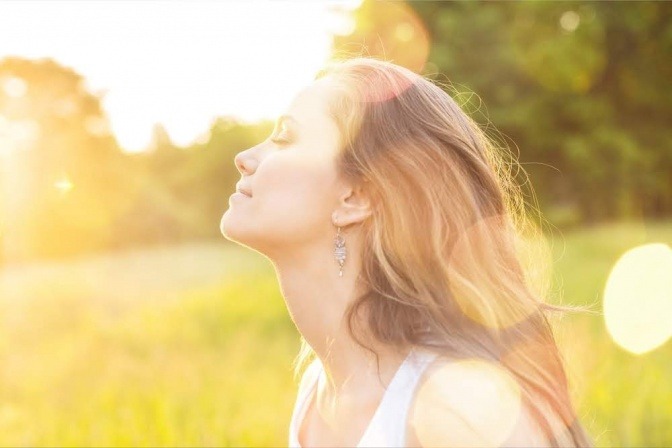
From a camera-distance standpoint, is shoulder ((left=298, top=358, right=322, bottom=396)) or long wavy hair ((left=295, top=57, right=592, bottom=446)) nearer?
long wavy hair ((left=295, top=57, right=592, bottom=446))

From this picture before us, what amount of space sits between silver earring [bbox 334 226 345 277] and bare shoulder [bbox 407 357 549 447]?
400mm

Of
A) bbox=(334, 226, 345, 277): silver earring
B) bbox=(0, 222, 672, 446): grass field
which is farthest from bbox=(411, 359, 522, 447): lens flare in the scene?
bbox=(0, 222, 672, 446): grass field

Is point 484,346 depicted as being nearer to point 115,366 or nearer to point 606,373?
point 606,373

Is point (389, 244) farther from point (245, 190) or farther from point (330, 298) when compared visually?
point (245, 190)

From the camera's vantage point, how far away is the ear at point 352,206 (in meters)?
2.21

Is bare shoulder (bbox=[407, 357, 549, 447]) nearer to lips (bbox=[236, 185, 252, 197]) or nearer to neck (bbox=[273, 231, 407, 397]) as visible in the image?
neck (bbox=[273, 231, 407, 397])

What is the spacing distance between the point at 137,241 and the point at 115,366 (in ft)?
88.9

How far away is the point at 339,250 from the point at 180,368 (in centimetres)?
429

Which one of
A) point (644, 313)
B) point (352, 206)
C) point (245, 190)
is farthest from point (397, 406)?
point (644, 313)

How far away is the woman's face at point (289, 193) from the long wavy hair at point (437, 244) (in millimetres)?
59

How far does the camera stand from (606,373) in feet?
18.6

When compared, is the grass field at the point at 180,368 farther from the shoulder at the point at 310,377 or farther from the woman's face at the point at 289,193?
the woman's face at the point at 289,193

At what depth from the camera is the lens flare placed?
1.83 metres

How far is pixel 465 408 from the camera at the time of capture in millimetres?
1835
